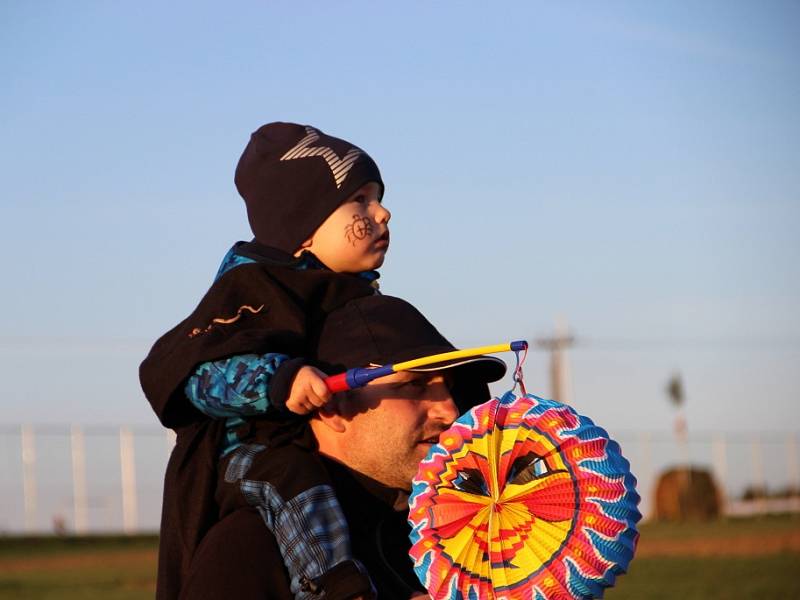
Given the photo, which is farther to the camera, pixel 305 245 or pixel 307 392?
pixel 305 245

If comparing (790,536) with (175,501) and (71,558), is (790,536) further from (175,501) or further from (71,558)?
(175,501)

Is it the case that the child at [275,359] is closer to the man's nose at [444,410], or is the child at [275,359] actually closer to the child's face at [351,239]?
the child's face at [351,239]

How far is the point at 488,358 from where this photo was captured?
354cm

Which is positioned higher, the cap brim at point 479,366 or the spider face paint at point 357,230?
the spider face paint at point 357,230

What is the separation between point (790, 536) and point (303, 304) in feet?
68.7

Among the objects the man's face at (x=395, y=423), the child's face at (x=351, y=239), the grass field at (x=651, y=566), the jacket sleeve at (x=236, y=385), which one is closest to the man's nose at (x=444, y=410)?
the man's face at (x=395, y=423)

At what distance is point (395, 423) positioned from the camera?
11.4 ft

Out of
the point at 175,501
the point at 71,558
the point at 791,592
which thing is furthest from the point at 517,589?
the point at 71,558

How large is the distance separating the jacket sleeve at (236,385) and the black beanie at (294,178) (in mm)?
572

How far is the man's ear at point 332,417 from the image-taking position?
139 inches

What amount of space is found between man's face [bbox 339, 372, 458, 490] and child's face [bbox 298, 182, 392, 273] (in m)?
0.51

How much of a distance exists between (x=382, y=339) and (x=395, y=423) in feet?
0.69

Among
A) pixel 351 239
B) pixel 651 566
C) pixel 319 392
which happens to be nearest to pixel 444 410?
pixel 319 392

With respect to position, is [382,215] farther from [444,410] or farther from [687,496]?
[687,496]
